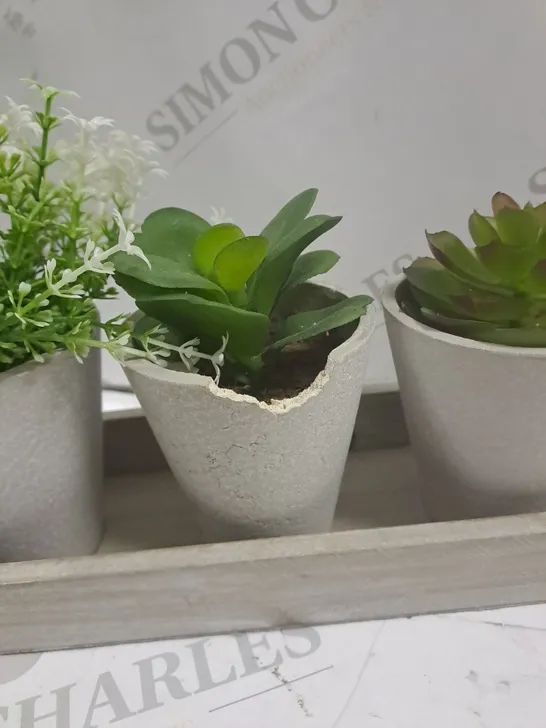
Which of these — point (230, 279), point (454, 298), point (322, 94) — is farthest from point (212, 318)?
point (322, 94)

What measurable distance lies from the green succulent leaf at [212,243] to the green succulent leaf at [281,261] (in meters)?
0.02

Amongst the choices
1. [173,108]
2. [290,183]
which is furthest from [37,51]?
[290,183]

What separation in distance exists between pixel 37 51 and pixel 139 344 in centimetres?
31

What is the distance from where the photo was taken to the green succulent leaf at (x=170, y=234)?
39cm

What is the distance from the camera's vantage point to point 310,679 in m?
0.36

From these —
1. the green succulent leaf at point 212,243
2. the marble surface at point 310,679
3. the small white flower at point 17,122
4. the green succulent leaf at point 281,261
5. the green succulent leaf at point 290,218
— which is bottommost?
the marble surface at point 310,679

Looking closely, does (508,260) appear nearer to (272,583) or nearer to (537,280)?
(537,280)

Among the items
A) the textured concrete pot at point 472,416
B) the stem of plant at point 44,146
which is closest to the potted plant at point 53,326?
the stem of plant at point 44,146

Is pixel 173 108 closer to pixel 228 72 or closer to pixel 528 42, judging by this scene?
A: pixel 228 72

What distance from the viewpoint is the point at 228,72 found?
0.57m

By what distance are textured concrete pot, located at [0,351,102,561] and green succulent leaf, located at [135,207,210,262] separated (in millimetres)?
71

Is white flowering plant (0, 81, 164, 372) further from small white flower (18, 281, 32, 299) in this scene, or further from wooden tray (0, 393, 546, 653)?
wooden tray (0, 393, 546, 653)

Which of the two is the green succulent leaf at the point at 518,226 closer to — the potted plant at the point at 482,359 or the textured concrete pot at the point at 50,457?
the potted plant at the point at 482,359

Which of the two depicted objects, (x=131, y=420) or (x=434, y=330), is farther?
(x=131, y=420)
